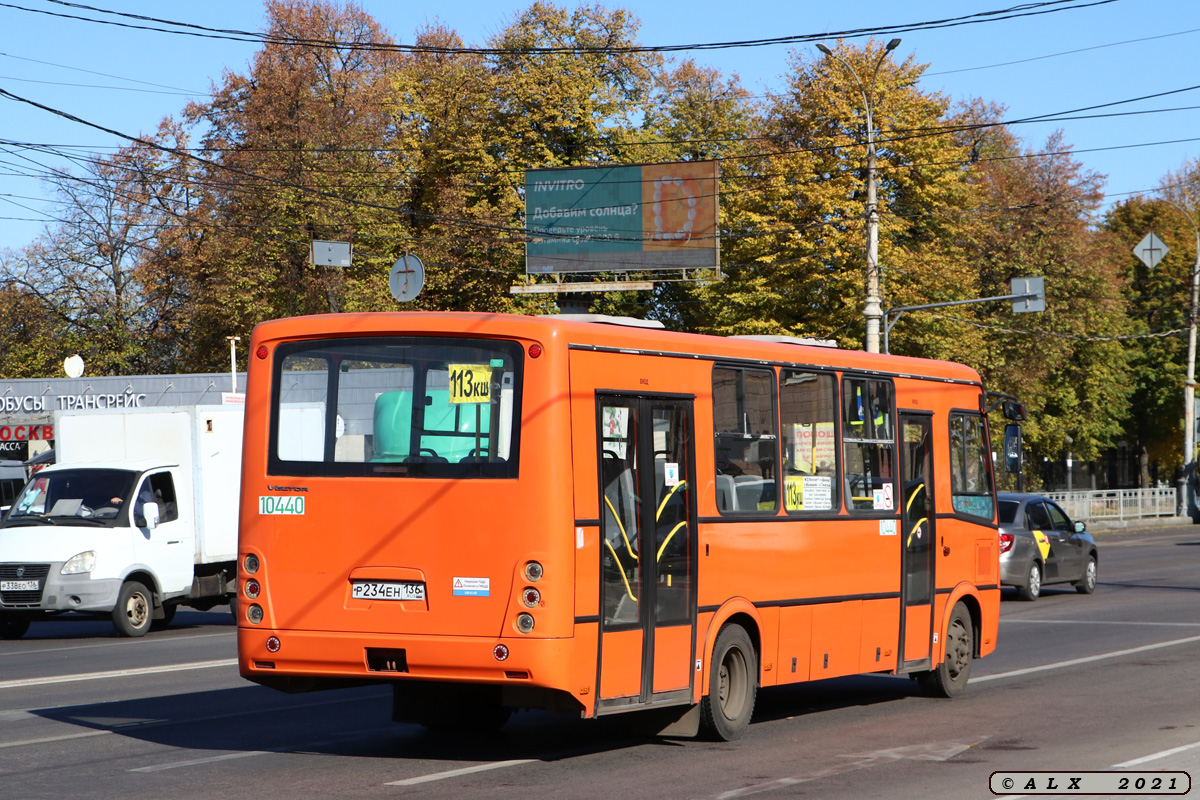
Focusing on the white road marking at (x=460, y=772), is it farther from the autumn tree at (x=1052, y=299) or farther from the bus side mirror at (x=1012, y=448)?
the autumn tree at (x=1052, y=299)

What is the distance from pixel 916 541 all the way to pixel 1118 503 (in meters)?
43.8

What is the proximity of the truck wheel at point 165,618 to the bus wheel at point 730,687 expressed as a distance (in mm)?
12418

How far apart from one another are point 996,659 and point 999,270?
47049mm

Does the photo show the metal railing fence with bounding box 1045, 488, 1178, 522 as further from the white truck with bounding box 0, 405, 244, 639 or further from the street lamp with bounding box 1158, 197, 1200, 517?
the white truck with bounding box 0, 405, 244, 639

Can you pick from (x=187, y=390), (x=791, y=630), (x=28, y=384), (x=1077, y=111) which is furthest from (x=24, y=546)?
(x=28, y=384)

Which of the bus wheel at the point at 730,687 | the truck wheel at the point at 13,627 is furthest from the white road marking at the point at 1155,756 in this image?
the truck wheel at the point at 13,627

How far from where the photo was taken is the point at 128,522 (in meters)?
19.7

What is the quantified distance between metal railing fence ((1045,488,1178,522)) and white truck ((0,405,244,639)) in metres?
34.0

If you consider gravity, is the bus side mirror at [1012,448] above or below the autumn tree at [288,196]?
below

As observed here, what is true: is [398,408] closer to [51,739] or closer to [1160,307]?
[51,739]

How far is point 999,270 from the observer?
60.9 metres

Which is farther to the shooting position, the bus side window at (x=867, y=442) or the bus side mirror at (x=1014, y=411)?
the bus side mirror at (x=1014, y=411)

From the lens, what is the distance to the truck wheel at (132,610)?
1956 cm

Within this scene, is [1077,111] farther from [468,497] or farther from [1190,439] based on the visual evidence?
[1190,439]
